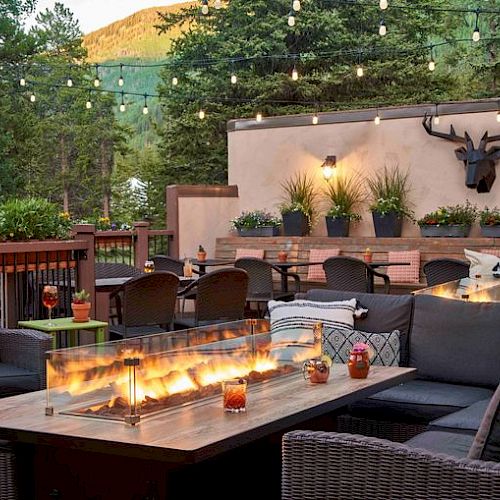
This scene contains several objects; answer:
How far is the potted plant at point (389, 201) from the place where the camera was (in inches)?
503

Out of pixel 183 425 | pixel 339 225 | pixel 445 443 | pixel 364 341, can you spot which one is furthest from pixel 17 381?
pixel 339 225

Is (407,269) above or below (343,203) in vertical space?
below

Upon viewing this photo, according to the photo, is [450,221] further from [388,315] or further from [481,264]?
[388,315]

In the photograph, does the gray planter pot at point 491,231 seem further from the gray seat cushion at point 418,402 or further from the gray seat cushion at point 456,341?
the gray seat cushion at point 418,402

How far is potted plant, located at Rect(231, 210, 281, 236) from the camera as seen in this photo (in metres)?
13.7

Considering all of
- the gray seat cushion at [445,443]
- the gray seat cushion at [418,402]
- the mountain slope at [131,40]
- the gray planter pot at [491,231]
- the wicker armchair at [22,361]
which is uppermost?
the mountain slope at [131,40]

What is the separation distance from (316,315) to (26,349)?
5.65 ft

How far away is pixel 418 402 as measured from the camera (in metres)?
5.24

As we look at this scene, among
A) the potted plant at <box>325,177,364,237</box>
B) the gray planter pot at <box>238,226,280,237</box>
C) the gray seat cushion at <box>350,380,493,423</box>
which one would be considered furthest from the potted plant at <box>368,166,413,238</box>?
the gray seat cushion at <box>350,380,493,423</box>

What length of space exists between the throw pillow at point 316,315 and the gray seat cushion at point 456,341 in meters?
0.39

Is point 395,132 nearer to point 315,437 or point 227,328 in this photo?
point 227,328

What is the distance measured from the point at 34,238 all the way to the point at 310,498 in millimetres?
4913

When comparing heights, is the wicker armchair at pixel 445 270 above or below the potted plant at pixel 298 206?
below

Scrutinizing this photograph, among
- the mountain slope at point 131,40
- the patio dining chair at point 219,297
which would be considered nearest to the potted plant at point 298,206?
the patio dining chair at point 219,297
